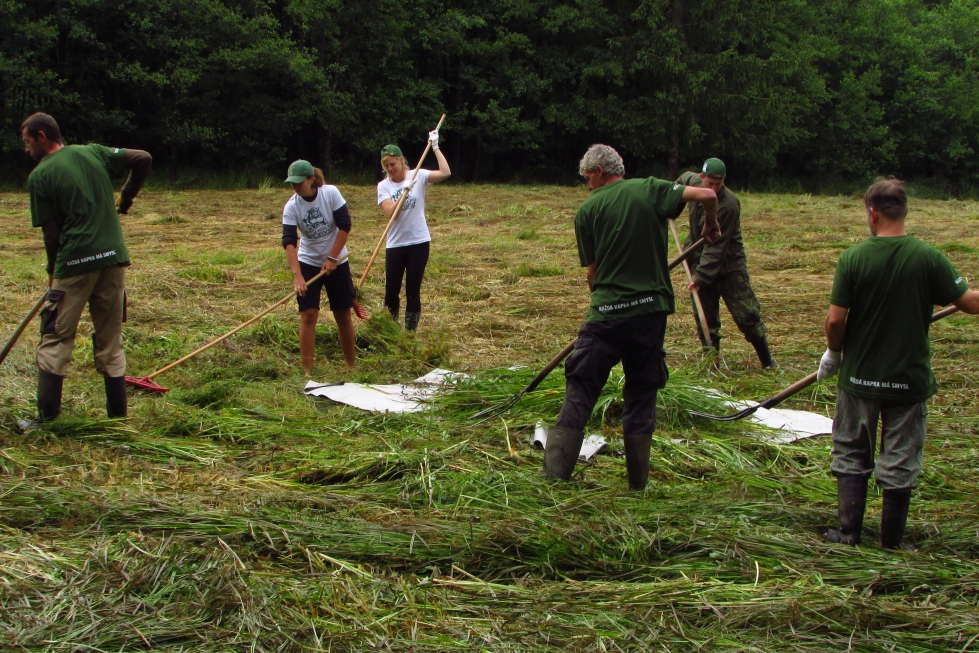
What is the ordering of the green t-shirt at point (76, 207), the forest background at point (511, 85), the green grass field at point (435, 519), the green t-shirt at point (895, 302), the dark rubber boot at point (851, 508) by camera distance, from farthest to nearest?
the forest background at point (511, 85) < the green t-shirt at point (76, 207) < the dark rubber boot at point (851, 508) < the green t-shirt at point (895, 302) < the green grass field at point (435, 519)

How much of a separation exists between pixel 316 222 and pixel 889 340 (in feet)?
14.0

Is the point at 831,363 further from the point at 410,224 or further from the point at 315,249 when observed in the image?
the point at 410,224

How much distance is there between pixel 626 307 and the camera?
4.20 m

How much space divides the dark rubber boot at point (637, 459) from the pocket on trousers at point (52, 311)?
3.28 m

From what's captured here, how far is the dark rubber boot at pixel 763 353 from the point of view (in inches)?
271

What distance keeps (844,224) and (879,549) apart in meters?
14.5

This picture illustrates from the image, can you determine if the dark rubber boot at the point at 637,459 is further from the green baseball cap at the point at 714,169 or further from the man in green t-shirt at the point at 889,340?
the green baseball cap at the point at 714,169

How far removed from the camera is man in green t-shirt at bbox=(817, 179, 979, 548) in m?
3.54

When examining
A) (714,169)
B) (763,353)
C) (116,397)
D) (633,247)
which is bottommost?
(116,397)

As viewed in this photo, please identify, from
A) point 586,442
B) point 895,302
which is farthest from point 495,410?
point 895,302

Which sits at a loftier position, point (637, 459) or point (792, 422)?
point (637, 459)

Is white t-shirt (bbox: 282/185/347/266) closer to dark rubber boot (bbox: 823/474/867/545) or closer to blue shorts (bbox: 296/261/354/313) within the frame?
blue shorts (bbox: 296/261/354/313)

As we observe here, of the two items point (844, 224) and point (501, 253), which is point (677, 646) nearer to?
point (501, 253)

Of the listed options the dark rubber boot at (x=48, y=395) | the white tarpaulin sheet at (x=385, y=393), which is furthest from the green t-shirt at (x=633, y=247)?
the dark rubber boot at (x=48, y=395)
